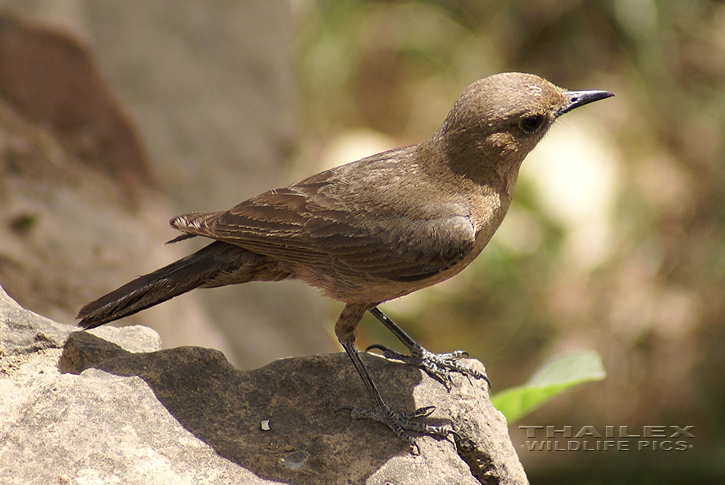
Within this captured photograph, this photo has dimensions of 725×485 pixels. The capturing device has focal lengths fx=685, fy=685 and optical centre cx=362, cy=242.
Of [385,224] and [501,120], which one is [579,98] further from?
[385,224]

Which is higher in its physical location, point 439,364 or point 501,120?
point 501,120

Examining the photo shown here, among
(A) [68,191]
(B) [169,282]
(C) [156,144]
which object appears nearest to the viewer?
(B) [169,282]

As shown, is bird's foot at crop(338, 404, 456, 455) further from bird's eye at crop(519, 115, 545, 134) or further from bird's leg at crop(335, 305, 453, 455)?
bird's eye at crop(519, 115, 545, 134)

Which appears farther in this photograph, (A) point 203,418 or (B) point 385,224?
(B) point 385,224

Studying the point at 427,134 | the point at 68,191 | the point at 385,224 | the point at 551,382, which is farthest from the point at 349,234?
the point at 427,134

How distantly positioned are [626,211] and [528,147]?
452cm

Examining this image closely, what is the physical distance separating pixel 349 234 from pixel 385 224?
0.20 meters

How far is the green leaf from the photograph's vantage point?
152 inches

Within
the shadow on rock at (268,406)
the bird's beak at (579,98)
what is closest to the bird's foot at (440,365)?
the shadow on rock at (268,406)

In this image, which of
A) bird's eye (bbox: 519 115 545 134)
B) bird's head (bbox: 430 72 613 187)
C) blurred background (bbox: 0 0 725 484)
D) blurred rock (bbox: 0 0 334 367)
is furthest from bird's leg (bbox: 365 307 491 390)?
blurred rock (bbox: 0 0 334 367)

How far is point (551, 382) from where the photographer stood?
4.00 m

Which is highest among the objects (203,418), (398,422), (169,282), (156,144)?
(156,144)

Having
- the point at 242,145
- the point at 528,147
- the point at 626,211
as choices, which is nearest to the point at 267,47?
the point at 242,145

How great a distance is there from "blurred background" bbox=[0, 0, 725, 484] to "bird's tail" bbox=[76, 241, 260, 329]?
1.53 meters
